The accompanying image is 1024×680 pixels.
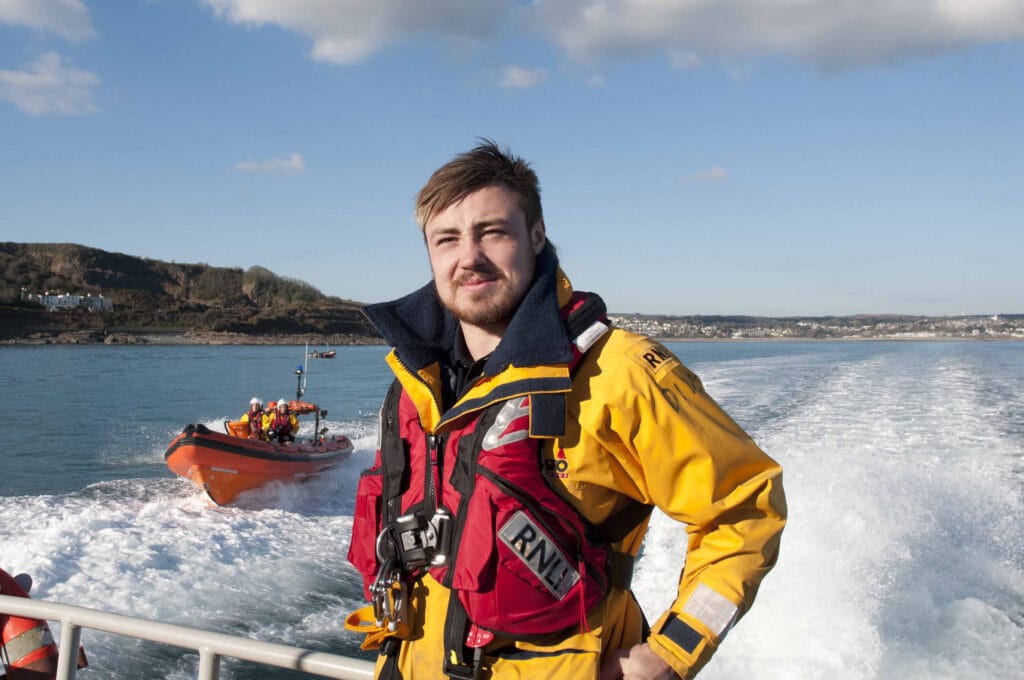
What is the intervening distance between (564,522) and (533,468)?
0.38 ft

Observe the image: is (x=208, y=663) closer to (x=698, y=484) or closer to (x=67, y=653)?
(x=67, y=653)

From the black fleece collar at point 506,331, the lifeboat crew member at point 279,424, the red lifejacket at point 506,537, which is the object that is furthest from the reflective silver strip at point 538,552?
the lifeboat crew member at point 279,424

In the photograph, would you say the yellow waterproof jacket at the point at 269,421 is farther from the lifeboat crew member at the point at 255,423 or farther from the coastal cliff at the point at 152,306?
the coastal cliff at the point at 152,306

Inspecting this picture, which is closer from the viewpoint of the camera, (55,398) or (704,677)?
(704,677)

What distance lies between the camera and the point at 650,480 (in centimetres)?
145

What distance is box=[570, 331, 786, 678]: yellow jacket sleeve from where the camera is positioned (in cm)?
139

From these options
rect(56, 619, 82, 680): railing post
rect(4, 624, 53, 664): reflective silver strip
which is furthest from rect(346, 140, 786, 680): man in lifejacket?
rect(4, 624, 53, 664): reflective silver strip

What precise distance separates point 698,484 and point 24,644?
2.27 m

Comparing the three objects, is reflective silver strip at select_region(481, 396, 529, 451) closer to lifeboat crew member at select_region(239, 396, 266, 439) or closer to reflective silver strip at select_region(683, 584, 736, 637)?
reflective silver strip at select_region(683, 584, 736, 637)

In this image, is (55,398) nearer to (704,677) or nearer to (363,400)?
(363,400)

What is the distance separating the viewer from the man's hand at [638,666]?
1411 millimetres

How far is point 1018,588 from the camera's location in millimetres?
6672

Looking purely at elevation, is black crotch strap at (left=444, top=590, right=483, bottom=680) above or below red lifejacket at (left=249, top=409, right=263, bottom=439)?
above

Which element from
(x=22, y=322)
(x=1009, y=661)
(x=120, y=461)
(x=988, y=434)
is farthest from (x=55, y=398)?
(x=22, y=322)
